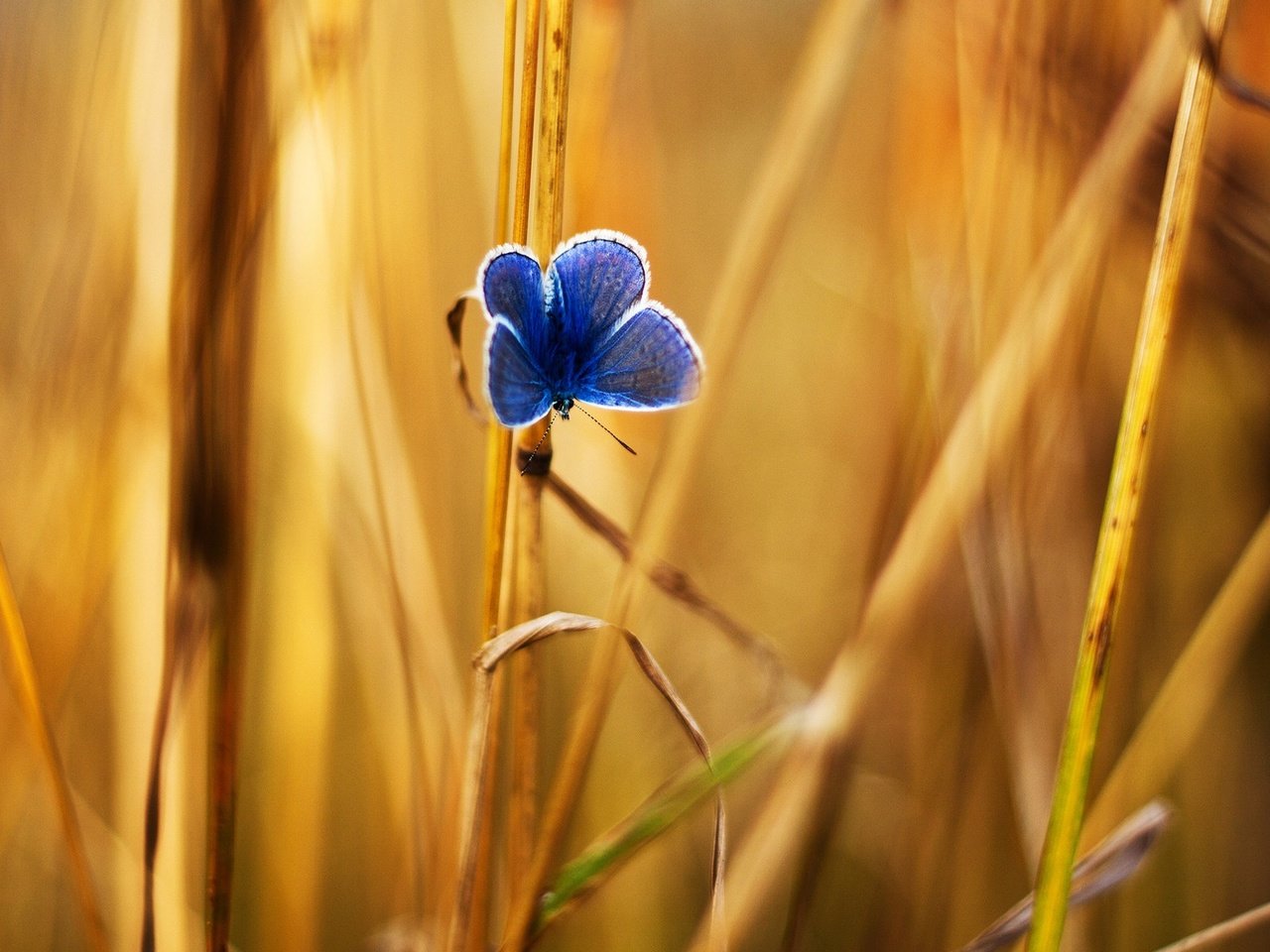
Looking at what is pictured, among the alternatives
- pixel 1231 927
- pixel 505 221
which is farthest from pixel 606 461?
pixel 1231 927

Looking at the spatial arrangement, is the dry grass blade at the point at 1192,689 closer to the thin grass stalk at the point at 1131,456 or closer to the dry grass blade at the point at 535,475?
the thin grass stalk at the point at 1131,456

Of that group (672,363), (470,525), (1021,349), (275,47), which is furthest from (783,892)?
(275,47)

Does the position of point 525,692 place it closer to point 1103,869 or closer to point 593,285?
point 593,285

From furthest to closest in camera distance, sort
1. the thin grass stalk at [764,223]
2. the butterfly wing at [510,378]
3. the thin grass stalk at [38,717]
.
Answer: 1. the thin grass stalk at [764,223]
2. the thin grass stalk at [38,717]
3. the butterfly wing at [510,378]

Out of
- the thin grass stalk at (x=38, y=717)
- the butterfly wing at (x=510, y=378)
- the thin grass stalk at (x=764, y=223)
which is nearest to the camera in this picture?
the butterfly wing at (x=510, y=378)

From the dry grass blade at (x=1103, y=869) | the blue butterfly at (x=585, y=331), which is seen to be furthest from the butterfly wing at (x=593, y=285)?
the dry grass blade at (x=1103, y=869)

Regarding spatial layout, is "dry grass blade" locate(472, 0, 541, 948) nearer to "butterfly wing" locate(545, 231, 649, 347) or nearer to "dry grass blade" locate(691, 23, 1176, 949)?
"butterfly wing" locate(545, 231, 649, 347)

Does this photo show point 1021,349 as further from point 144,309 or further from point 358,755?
point 358,755
